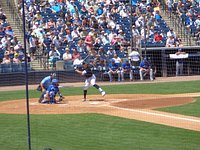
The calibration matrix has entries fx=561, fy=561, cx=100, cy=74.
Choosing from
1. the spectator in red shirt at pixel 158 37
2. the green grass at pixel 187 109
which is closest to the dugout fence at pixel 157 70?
the spectator in red shirt at pixel 158 37

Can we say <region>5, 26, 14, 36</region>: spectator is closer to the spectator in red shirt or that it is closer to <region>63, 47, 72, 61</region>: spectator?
<region>63, 47, 72, 61</region>: spectator

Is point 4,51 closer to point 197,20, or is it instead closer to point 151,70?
point 151,70

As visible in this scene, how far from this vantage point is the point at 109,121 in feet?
50.0

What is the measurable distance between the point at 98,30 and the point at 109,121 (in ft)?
46.1

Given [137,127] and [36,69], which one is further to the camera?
[36,69]

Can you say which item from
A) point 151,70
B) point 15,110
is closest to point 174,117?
point 15,110

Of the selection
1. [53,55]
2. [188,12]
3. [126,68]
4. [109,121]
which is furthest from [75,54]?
[109,121]

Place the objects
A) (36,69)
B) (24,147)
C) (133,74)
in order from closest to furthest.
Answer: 1. (24,147)
2. (36,69)
3. (133,74)

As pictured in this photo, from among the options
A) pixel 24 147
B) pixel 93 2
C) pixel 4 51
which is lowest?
pixel 24 147

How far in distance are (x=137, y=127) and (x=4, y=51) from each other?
12744 mm

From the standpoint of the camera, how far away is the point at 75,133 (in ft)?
44.4

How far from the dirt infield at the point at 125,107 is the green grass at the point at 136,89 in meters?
1.27

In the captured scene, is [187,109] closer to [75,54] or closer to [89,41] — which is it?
[75,54]

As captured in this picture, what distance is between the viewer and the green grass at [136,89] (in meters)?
22.8
